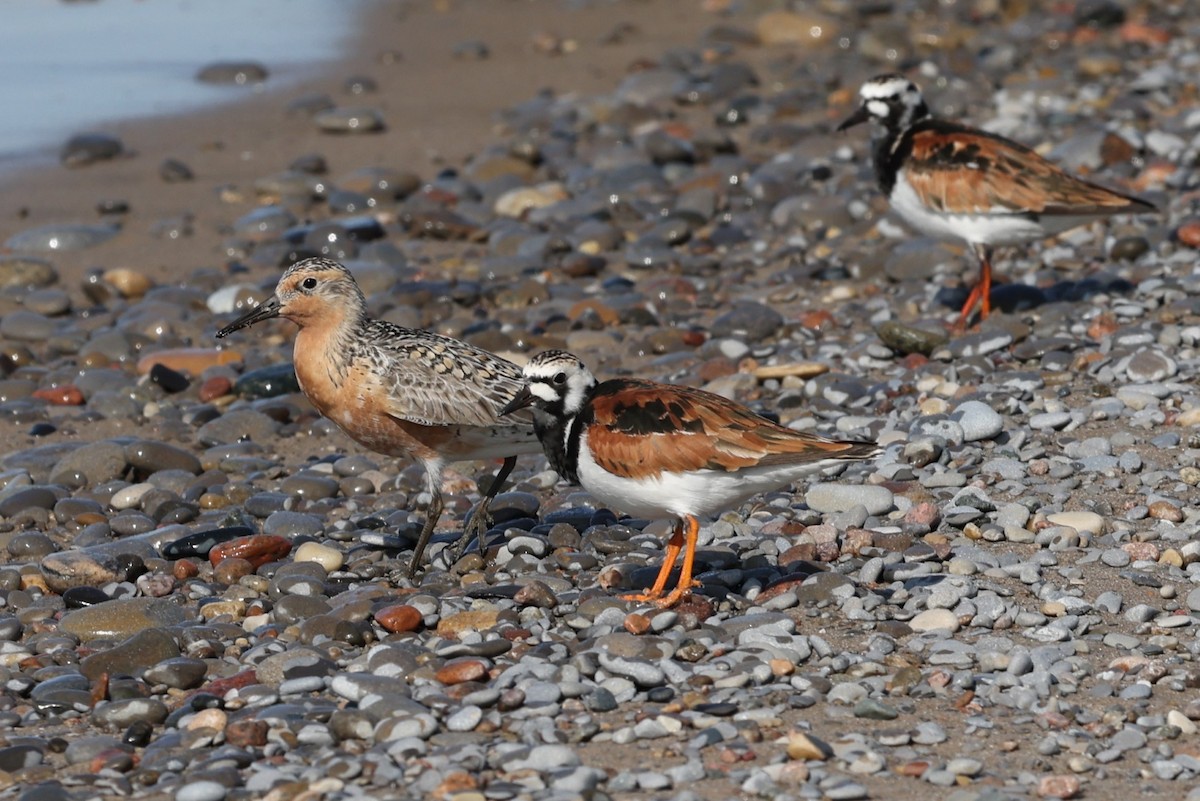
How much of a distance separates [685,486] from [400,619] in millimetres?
1436

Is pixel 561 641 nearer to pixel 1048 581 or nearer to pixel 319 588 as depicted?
pixel 319 588

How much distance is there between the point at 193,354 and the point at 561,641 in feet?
17.5

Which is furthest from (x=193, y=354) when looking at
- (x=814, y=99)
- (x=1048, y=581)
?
(x=814, y=99)

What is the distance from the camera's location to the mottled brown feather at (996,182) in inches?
399

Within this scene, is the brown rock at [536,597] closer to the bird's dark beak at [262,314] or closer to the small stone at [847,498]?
the small stone at [847,498]

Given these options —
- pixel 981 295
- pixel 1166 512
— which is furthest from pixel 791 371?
pixel 1166 512

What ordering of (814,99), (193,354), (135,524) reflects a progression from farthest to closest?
(814,99)
(193,354)
(135,524)

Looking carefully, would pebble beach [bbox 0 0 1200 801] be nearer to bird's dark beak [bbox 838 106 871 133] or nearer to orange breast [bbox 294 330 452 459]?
orange breast [bbox 294 330 452 459]

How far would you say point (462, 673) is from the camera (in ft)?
20.3

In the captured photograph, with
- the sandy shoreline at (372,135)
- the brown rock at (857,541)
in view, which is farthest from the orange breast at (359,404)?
the sandy shoreline at (372,135)

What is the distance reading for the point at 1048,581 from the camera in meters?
6.84

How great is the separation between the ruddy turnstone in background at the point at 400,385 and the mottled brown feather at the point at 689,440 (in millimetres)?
1020

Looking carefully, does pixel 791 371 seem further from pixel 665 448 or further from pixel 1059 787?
pixel 1059 787

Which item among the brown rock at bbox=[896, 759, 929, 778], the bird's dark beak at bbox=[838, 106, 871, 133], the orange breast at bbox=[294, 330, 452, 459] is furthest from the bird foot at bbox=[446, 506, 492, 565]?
the bird's dark beak at bbox=[838, 106, 871, 133]
